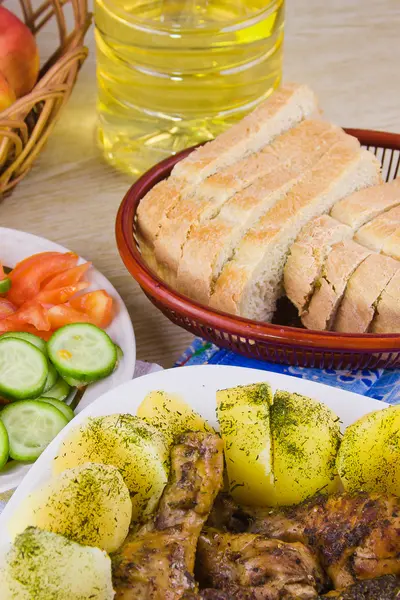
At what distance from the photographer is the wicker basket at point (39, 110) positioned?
2479mm

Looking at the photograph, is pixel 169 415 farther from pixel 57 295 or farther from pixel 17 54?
pixel 17 54

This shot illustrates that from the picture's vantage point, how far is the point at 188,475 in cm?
130

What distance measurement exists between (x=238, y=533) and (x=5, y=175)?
1690 millimetres

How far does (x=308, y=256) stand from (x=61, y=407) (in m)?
0.67

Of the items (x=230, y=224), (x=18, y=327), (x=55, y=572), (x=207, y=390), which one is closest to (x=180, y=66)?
(x=230, y=224)

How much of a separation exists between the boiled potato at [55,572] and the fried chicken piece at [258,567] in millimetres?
198

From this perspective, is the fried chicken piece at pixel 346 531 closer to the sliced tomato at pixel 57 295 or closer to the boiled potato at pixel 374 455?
the boiled potato at pixel 374 455

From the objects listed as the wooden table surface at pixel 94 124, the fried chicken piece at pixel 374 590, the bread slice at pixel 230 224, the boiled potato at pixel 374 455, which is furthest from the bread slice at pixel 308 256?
the fried chicken piece at pixel 374 590

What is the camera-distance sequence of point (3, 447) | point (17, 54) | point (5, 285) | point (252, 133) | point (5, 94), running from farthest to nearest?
point (17, 54) → point (5, 94) → point (252, 133) → point (5, 285) → point (3, 447)

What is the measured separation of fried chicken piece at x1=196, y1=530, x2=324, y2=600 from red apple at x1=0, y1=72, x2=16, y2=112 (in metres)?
1.73

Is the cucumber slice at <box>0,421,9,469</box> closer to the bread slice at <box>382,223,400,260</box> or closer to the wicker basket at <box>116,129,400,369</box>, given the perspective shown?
the wicker basket at <box>116,129,400,369</box>

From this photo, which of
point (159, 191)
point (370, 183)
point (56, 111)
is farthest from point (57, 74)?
point (370, 183)

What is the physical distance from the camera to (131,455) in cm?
130

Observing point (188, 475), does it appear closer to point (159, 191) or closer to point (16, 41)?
point (159, 191)
